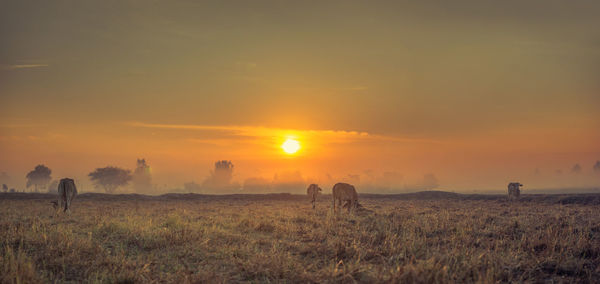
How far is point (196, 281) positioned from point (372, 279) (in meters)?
3.48

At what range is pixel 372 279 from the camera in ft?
22.1

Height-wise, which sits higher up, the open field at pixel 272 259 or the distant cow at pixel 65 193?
the distant cow at pixel 65 193

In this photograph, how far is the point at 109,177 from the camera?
472ft

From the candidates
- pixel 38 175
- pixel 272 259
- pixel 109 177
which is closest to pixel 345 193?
pixel 272 259

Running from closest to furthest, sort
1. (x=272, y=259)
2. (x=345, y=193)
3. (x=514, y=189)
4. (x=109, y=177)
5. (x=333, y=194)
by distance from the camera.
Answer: (x=272, y=259) < (x=345, y=193) < (x=333, y=194) < (x=514, y=189) < (x=109, y=177)

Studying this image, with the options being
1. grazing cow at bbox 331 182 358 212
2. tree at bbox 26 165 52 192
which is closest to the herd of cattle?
grazing cow at bbox 331 182 358 212

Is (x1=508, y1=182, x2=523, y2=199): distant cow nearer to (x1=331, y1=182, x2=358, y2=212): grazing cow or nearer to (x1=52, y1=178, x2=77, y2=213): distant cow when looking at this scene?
(x1=331, y1=182, x2=358, y2=212): grazing cow

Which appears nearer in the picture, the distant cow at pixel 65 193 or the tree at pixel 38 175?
the distant cow at pixel 65 193

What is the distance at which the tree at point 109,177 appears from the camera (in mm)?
143125

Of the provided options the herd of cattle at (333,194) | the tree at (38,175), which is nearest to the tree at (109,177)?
the tree at (38,175)

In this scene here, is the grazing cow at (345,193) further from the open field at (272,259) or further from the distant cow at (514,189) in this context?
the distant cow at (514,189)

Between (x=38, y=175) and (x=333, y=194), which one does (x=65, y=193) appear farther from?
(x=38, y=175)

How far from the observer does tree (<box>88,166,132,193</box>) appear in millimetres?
143125

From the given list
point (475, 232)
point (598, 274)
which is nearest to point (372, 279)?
point (598, 274)
